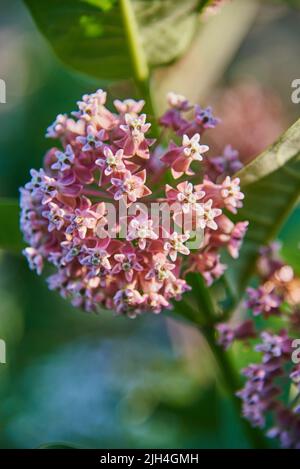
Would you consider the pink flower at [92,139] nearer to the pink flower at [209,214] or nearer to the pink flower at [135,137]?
the pink flower at [135,137]

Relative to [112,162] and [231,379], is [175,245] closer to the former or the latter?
[112,162]

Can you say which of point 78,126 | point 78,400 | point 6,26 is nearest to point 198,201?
point 78,126

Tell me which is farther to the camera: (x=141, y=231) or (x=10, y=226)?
(x=10, y=226)

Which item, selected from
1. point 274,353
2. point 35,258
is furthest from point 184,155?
point 274,353

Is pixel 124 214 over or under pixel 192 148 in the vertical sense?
under

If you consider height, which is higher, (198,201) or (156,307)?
(198,201)

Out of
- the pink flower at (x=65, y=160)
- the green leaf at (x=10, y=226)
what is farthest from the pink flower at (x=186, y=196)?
the green leaf at (x=10, y=226)

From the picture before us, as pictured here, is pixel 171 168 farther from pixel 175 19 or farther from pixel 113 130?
pixel 175 19
